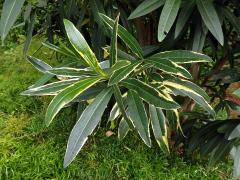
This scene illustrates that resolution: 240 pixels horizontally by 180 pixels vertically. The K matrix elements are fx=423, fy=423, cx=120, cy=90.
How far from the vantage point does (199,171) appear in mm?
2309

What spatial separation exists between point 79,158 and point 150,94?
1.27 metres

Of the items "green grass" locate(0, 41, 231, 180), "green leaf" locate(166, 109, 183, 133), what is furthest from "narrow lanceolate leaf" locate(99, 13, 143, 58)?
"green grass" locate(0, 41, 231, 180)

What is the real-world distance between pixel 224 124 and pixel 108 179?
0.76 metres

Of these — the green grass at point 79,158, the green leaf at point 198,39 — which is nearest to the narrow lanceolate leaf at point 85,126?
the green leaf at point 198,39

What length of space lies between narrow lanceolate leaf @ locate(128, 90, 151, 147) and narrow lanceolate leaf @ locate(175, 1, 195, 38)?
37cm

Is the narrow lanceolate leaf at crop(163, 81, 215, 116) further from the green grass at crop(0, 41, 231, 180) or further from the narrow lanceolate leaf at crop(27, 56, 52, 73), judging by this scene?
the green grass at crop(0, 41, 231, 180)

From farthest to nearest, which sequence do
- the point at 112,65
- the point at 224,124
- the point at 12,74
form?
the point at 12,74 < the point at 224,124 < the point at 112,65

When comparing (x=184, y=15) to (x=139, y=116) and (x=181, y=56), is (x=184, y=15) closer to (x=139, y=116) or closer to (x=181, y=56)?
(x=181, y=56)

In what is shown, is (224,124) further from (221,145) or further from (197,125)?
(197,125)

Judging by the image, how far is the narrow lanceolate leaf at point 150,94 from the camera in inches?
45.2

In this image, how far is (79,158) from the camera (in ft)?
7.72

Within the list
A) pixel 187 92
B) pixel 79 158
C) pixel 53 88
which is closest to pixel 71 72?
pixel 53 88

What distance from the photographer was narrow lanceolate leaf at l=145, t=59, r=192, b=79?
47.7 inches

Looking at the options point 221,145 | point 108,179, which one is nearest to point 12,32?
point 108,179
